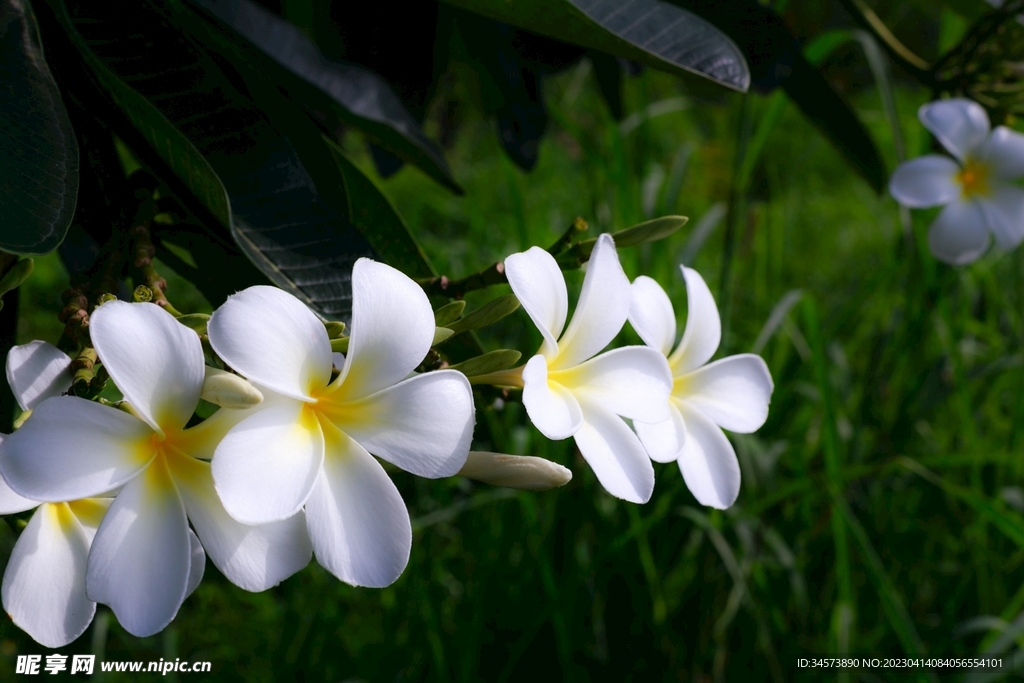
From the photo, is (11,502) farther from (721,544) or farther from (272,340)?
(721,544)

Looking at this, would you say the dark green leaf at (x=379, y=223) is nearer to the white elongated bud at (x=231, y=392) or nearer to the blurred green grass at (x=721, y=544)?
the white elongated bud at (x=231, y=392)

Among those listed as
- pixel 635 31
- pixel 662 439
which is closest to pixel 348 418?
pixel 662 439

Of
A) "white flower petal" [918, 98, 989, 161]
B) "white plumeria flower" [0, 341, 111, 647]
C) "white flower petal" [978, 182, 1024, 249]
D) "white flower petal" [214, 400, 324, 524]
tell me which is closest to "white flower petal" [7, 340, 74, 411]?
"white plumeria flower" [0, 341, 111, 647]

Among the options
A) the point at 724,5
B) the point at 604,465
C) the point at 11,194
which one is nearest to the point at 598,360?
the point at 604,465

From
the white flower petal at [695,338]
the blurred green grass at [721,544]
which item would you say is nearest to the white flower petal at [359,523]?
the white flower petal at [695,338]

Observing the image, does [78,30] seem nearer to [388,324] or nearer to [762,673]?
[388,324]

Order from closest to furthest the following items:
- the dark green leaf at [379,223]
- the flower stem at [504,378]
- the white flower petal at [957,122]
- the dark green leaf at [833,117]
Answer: the flower stem at [504,378]
the dark green leaf at [379,223]
the dark green leaf at [833,117]
the white flower petal at [957,122]
